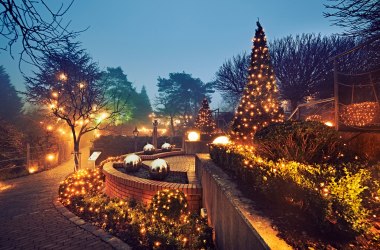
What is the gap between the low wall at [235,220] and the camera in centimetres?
251

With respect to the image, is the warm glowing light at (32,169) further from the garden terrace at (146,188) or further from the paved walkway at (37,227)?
the garden terrace at (146,188)

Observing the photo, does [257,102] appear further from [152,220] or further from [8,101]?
[8,101]

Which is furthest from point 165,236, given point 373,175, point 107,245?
point 373,175

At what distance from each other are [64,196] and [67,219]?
2.07 meters

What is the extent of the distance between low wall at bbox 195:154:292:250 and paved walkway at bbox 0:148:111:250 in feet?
7.65

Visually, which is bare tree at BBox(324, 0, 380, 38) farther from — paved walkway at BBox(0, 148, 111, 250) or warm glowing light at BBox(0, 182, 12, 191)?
warm glowing light at BBox(0, 182, 12, 191)

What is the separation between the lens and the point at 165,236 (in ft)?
15.1

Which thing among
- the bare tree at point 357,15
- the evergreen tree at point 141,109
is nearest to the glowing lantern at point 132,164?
the bare tree at point 357,15

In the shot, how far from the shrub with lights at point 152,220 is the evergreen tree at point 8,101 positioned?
124 ft

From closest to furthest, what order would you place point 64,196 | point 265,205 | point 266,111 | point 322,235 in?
point 322,235 < point 265,205 < point 64,196 < point 266,111

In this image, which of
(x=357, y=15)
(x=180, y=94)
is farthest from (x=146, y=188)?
(x=180, y=94)

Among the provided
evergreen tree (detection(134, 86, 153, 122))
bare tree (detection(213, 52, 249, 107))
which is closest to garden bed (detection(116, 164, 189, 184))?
bare tree (detection(213, 52, 249, 107))

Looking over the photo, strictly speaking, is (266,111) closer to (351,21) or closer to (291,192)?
(351,21)

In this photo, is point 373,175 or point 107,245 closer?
point 373,175
